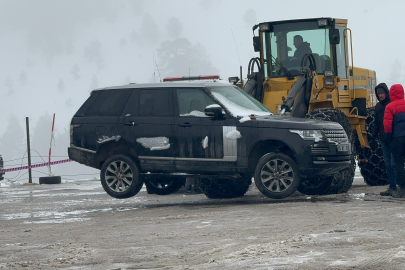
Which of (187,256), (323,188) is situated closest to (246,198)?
(323,188)

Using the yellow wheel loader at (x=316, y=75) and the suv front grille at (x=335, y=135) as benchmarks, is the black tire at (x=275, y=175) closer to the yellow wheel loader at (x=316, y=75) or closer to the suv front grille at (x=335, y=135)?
the suv front grille at (x=335, y=135)

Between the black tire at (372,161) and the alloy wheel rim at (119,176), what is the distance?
18.0 feet

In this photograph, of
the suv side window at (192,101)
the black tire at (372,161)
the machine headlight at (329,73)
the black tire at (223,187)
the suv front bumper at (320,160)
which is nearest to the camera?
the suv front bumper at (320,160)

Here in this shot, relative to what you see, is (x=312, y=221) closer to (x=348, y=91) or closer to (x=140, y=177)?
(x=140, y=177)

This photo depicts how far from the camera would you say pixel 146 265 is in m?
6.33

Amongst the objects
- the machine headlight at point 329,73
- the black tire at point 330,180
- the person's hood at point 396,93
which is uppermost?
the machine headlight at point 329,73

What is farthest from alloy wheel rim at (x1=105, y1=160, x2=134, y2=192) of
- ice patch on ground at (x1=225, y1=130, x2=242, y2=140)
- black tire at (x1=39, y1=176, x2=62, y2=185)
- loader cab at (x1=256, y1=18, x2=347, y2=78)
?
black tire at (x1=39, y1=176, x2=62, y2=185)

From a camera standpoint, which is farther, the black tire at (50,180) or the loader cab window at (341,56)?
the black tire at (50,180)

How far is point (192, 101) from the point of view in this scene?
484 inches

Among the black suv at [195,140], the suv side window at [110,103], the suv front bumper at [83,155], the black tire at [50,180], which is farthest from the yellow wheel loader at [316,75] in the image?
the black tire at [50,180]

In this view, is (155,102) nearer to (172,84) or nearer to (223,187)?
(172,84)

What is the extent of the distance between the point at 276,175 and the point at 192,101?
194 cm

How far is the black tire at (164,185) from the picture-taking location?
1296cm

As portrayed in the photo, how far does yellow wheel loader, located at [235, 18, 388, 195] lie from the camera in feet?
47.8
